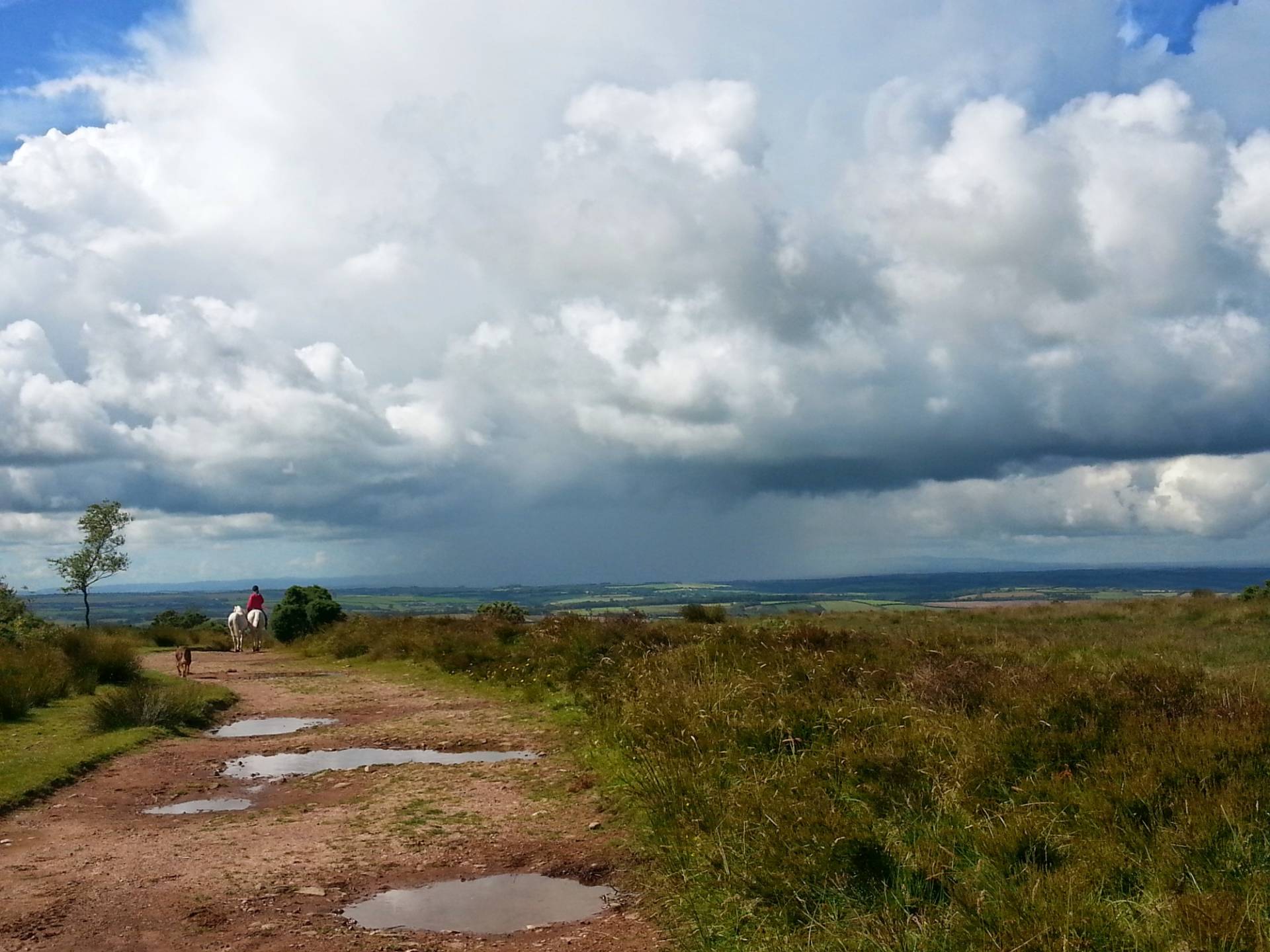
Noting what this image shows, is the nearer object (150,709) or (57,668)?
(150,709)

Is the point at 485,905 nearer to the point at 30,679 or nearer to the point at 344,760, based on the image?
the point at 344,760

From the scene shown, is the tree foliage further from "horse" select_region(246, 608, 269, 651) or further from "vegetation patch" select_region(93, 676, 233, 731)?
"vegetation patch" select_region(93, 676, 233, 731)

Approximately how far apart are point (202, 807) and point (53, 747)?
→ 403 centimetres

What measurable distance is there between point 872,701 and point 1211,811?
15.8 ft

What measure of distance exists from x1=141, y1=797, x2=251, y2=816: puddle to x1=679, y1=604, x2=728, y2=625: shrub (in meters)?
21.5

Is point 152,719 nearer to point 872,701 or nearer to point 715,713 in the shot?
point 715,713

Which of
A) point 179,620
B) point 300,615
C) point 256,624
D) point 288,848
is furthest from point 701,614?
point 288,848

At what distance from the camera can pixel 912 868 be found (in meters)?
6.39

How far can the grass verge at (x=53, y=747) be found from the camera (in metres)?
11.0

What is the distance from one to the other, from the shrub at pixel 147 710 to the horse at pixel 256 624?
1765 centimetres

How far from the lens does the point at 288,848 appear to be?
8789mm

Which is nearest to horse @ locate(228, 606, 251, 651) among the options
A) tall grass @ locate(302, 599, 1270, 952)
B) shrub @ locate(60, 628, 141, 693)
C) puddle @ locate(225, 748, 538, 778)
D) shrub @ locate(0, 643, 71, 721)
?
shrub @ locate(60, 628, 141, 693)

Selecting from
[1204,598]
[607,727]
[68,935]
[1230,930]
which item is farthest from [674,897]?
[1204,598]

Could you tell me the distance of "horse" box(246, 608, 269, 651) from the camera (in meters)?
34.0
